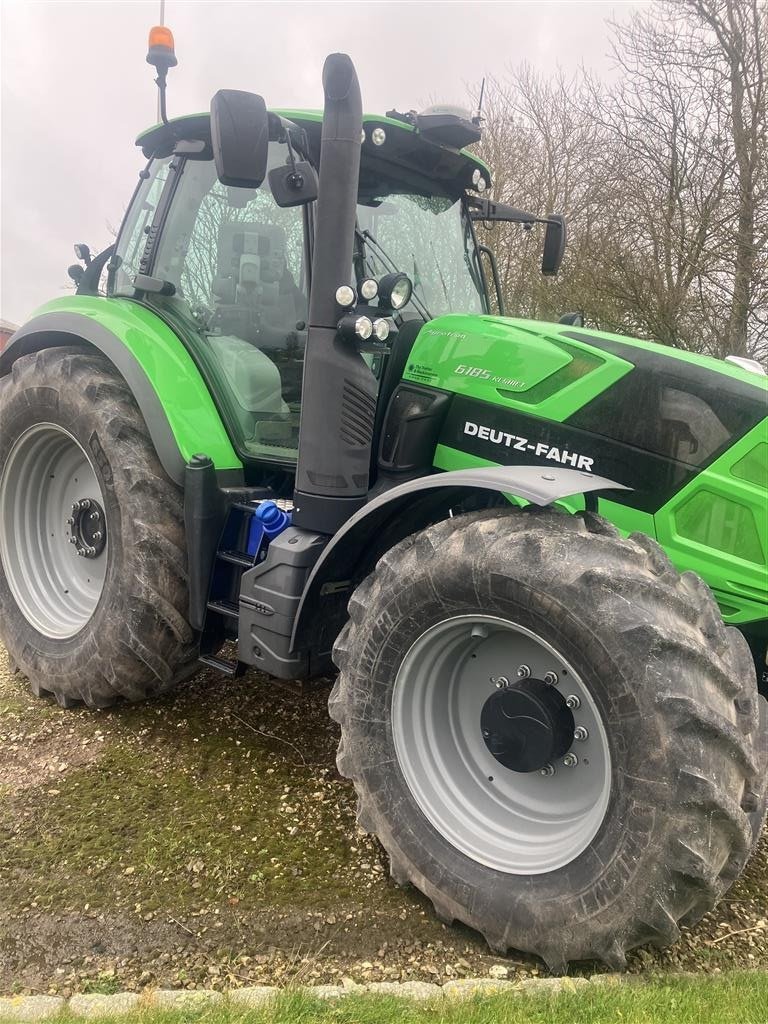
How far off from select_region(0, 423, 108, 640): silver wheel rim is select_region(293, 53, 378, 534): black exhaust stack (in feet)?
4.87

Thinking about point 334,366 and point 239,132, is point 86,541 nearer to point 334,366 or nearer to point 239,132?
point 334,366

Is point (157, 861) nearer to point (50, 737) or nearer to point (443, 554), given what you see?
point (50, 737)

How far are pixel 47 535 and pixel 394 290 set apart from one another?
2411 millimetres

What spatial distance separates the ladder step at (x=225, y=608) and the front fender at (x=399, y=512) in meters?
0.41

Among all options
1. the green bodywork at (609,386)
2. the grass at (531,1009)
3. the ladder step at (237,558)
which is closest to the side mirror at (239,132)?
the green bodywork at (609,386)

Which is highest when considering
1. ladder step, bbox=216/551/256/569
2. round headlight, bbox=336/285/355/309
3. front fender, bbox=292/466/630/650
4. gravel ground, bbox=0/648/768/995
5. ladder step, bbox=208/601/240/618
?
round headlight, bbox=336/285/355/309

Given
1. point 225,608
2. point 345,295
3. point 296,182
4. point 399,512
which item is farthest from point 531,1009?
point 296,182

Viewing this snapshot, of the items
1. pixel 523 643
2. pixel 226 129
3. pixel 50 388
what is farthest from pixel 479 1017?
pixel 50 388

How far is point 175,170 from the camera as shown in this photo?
142 inches

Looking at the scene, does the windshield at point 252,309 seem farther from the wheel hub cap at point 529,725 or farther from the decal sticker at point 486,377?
the wheel hub cap at point 529,725

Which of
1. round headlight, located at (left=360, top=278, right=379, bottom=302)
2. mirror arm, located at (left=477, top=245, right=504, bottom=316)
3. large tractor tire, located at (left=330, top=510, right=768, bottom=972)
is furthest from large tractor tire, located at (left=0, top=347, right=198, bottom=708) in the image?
mirror arm, located at (left=477, top=245, right=504, bottom=316)

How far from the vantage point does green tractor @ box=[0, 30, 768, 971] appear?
2014 millimetres

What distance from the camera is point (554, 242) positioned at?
4094 mm

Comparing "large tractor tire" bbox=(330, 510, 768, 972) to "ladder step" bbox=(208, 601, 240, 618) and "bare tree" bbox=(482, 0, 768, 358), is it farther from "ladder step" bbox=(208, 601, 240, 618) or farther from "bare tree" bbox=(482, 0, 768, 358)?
"bare tree" bbox=(482, 0, 768, 358)
